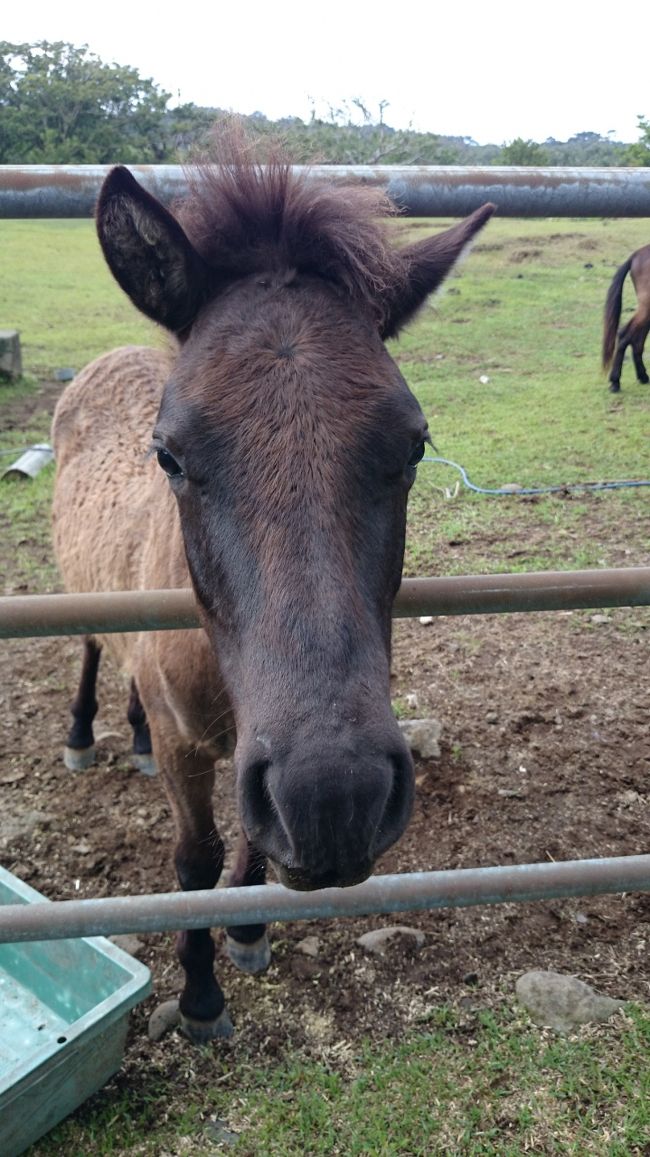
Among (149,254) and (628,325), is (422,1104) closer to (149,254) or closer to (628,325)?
(149,254)

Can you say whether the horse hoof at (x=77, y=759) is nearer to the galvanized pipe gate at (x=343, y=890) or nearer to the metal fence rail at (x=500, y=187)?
the galvanized pipe gate at (x=343, y=890)

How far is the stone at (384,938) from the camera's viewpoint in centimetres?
308

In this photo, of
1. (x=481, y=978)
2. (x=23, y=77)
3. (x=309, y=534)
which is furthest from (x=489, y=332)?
(x=23, y=77)

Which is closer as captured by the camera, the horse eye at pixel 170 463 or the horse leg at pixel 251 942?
the horse eye at pixel 170 463

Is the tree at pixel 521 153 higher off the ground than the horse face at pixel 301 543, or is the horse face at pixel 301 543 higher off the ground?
the tree at pixel 521 153

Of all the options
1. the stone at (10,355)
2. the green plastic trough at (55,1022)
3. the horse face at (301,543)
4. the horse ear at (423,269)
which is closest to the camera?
the horse face at (301,543)

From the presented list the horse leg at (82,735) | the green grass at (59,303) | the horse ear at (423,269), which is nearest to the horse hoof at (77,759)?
the horse leg at (82,735)

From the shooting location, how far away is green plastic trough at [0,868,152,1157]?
2.29 meters

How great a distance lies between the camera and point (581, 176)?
1882 mm

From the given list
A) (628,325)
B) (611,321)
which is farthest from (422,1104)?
(628,325)

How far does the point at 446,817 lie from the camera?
12.2 ft

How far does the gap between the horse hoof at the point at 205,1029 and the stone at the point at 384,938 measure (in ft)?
1.95

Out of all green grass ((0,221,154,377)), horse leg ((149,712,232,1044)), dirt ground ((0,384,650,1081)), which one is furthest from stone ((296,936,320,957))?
green grass ((0,221,154,377))

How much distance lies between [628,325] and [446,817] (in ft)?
31.9
